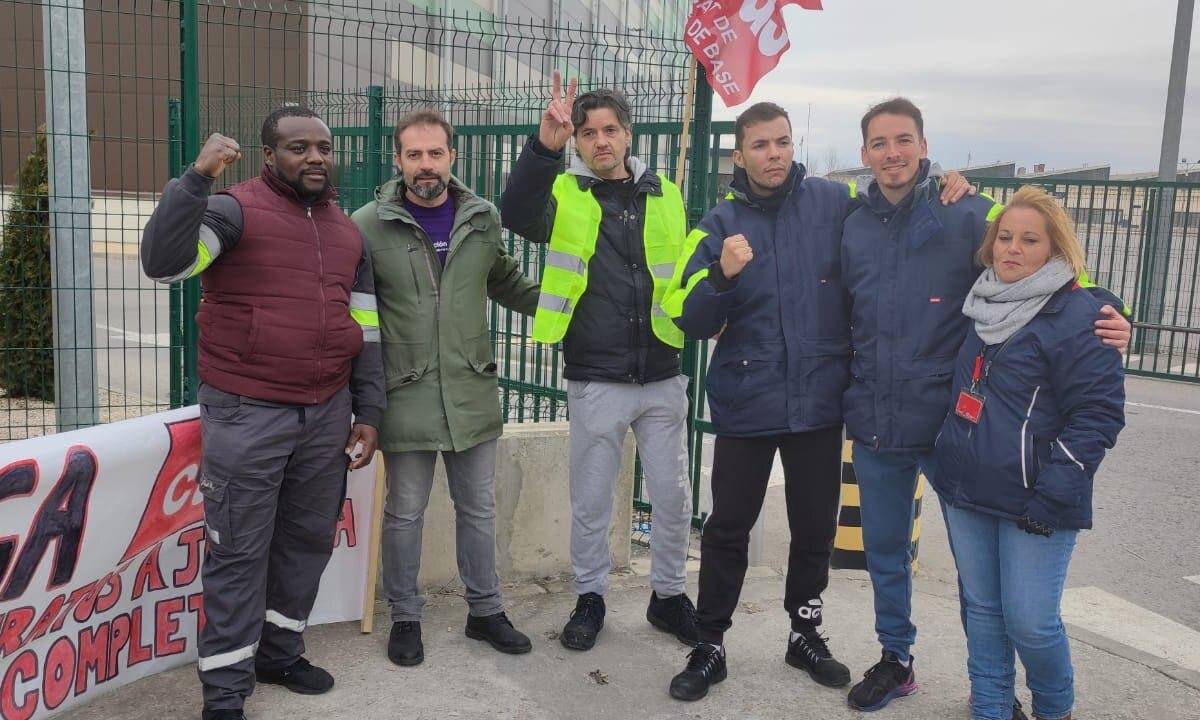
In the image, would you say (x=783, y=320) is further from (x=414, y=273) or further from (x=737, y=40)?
(x=737, y=40)

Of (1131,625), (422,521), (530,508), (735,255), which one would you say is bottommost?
(1131,625)

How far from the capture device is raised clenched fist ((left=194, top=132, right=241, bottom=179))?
293cm

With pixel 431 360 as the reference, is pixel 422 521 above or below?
below

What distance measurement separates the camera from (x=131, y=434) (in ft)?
10.7

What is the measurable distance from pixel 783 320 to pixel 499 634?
1724mm

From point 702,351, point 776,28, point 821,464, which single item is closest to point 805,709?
point 821,464

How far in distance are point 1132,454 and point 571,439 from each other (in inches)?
238

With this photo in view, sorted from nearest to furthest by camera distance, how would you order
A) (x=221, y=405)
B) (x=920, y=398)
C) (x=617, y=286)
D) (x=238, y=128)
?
1. (x=221, y=405)
2. (x=920, y=398)
3. (x=617, y=286)
4. (x=238, y=128)

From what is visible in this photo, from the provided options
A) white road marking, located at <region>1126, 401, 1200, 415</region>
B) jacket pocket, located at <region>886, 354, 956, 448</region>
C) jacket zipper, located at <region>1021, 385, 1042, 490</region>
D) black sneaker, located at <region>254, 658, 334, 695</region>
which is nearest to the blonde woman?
jacket zipper, located at <region>1021, 385, 1042, 490</region>

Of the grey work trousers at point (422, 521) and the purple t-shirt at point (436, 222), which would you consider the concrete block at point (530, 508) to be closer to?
the grey work trousers at point (422, 521)

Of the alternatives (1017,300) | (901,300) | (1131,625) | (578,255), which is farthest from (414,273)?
(1131,625)

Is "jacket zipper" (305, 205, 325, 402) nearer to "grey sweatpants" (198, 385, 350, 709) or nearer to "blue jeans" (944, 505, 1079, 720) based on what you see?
"grey sweatpants" (198, 385, 350, 709)

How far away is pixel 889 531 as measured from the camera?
3.57m

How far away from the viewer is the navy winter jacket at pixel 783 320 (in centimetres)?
353
